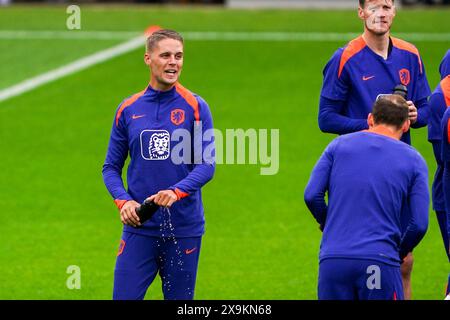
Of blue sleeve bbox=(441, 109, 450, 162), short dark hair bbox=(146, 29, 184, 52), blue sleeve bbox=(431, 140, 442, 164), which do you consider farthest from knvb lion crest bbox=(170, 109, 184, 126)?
blue sleeve bbox=(431, 140, 442, 164)

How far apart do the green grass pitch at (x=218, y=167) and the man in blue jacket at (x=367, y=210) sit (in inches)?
160

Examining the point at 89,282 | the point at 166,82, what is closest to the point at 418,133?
the point at 89,282

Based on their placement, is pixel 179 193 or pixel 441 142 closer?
pixel 179 193

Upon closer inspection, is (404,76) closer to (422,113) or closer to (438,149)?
(422,113)

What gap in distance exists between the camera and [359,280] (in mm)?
7262

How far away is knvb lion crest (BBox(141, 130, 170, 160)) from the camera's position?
8.37 metres

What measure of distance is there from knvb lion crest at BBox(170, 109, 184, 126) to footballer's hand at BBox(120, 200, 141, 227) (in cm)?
65

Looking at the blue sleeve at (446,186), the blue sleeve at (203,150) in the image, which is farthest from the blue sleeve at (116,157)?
the blue sleeve at (446,186)

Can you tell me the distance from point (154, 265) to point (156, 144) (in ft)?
2.84

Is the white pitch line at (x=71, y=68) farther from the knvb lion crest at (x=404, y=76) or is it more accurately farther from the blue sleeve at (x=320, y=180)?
the blue sleeve at (x=320, y=180)

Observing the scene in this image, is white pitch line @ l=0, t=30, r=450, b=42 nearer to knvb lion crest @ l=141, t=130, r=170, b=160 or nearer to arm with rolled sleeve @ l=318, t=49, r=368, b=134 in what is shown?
arm with rolled sleeve @ l=318, t=49, r=368, b=134

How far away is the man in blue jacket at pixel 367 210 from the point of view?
23.8 ft

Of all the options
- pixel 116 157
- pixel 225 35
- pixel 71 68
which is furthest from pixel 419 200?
pixel 225 35

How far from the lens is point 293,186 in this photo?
15.8 m
